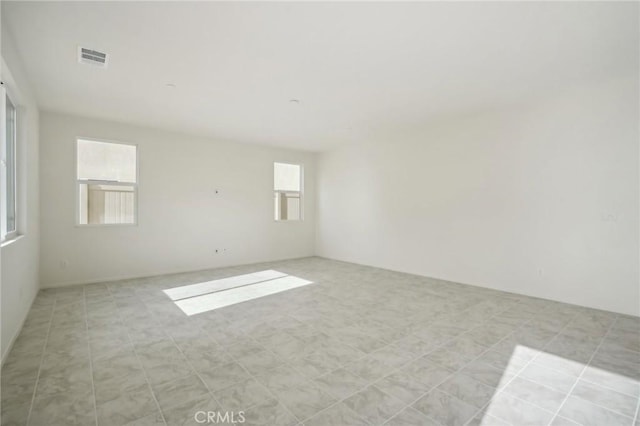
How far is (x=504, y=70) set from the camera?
3260 mm

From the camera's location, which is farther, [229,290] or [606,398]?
[229,290]

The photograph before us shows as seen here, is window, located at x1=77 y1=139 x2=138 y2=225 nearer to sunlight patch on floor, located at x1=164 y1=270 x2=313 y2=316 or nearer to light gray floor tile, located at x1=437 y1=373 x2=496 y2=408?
sunlight patch on floor, located at x1=164 y1=270 x2=313 y2=316

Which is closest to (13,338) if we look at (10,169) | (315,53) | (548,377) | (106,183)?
(10,169)

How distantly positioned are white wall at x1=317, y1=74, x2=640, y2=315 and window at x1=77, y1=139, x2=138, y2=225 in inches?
177

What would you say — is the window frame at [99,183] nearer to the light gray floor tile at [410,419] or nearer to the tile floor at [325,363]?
the tile floor at [325,363]

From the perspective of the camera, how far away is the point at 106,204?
5.17 m

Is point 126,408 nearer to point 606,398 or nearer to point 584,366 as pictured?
point 606,398

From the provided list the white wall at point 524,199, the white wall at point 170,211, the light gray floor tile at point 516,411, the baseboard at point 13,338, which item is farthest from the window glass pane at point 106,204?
the light gray floor tile at point 516,411

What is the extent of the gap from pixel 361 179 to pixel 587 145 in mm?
3800

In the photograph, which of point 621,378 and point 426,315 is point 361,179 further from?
point 621,378

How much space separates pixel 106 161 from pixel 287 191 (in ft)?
12.0

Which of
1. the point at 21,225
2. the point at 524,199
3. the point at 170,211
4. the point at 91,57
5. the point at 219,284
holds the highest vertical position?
the point at 91,57

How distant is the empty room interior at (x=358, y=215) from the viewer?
6.96 ft

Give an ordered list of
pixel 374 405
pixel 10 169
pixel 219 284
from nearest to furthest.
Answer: pixel 374 405
pixel 10 169
pixel 219 284
